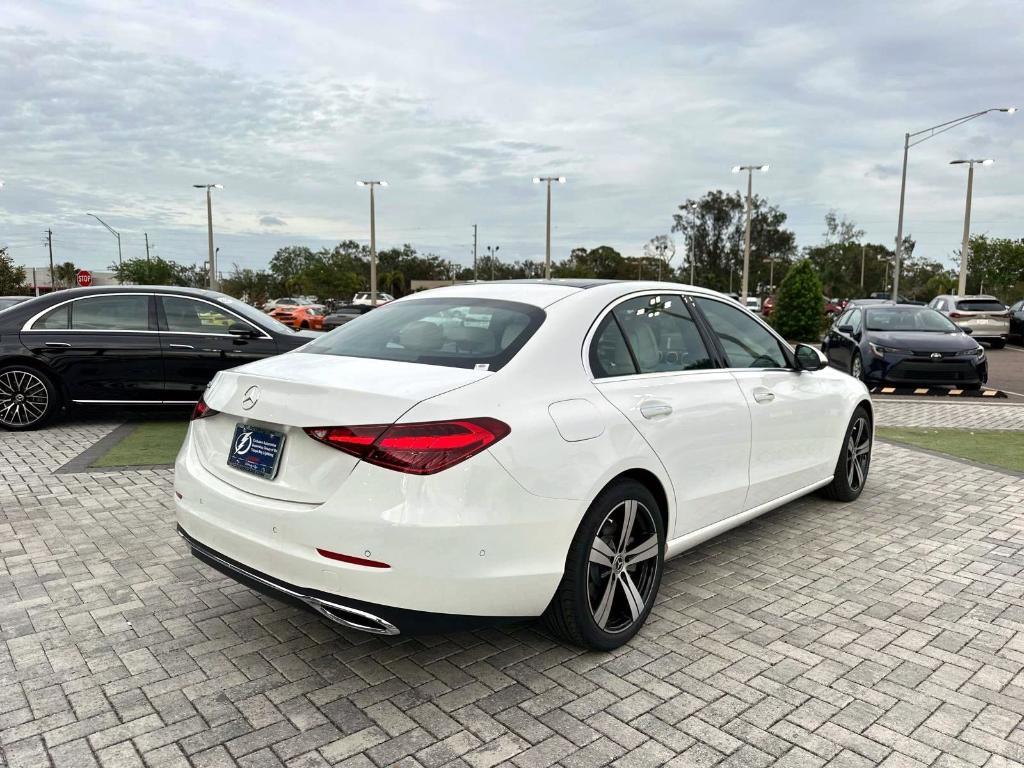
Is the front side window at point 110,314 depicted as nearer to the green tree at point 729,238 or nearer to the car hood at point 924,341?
the car hood at point 924,341

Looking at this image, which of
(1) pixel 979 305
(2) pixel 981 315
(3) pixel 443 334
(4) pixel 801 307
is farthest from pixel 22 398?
(4) pixel 801 307

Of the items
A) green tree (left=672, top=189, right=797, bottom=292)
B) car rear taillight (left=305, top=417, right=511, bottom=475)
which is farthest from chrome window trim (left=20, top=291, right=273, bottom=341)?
green tree (left=672, top=189, right=797, bottom=292)

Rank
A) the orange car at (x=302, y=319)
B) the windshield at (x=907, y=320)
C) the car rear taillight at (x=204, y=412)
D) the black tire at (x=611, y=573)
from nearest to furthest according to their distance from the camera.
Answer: the black tire at (x=611, y=573), the car rear taillight at (x=204, y=412), the windshield at (x=907, y=320), the orange car at (x=302, y=319)

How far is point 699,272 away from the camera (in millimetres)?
100188

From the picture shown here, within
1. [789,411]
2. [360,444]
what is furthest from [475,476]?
[789,411]

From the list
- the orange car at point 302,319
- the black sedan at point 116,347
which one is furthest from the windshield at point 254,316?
the orange car at point 302,319

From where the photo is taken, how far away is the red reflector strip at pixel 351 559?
2721 mm

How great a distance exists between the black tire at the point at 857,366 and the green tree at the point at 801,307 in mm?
15065

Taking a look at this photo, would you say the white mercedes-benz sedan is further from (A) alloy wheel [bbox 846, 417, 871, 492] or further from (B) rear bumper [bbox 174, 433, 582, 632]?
(A) alloy wheel [bbox 846, 417, 871, 492]

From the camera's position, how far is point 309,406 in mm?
2930

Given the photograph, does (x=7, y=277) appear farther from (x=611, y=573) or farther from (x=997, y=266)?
(x=997, y=266)

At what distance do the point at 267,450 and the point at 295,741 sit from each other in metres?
1.06

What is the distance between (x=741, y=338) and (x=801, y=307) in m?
25.7

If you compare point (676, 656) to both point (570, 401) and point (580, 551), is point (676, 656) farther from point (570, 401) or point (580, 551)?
point (570, 401)
